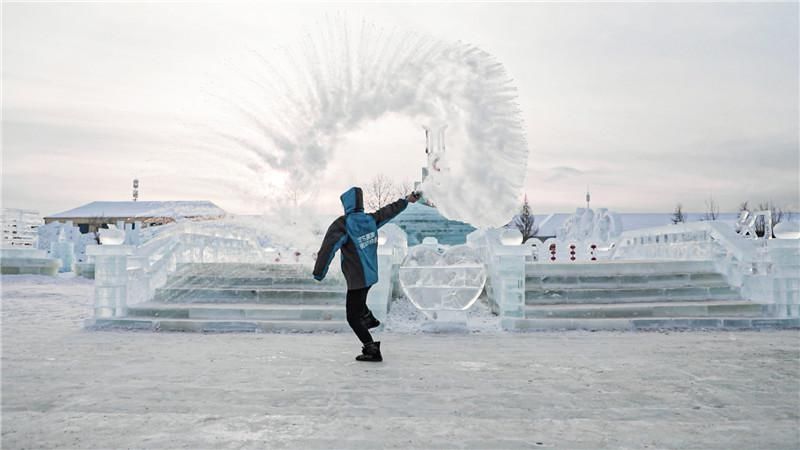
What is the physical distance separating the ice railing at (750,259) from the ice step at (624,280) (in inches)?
16.9

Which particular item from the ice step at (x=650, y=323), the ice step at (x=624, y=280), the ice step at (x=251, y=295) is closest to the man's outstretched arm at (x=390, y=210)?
the ice step at (x=650, y=323)

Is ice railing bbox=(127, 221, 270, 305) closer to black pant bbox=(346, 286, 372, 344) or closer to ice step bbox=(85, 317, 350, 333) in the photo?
ice step bbox=(85, 317, 350, 333)

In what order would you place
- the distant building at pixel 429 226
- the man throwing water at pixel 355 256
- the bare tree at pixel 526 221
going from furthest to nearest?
the bare tree at pixel 526 221 < the distant building at pixel 429 226 < the man throwing water at pixel 355 256

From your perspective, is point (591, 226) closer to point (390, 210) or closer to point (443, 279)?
point (443, 279)

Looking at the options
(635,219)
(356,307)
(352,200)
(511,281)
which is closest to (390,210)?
(352,200)

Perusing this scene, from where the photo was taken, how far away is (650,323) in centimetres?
945

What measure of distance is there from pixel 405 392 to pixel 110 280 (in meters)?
6.70

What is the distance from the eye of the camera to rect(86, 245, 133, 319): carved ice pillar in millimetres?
9828

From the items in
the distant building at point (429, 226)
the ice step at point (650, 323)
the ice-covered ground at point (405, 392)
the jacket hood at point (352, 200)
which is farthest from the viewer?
the distant building at point (429, 226)

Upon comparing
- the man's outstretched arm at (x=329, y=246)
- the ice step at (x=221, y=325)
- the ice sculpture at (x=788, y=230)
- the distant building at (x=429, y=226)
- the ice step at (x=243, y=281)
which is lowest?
the ice step at (x=221, y=325)

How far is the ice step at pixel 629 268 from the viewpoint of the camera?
1142cm

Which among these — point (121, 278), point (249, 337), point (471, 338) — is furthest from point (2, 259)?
point (471, 338)

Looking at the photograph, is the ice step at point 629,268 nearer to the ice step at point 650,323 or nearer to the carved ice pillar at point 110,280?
the ice step at point 650,323

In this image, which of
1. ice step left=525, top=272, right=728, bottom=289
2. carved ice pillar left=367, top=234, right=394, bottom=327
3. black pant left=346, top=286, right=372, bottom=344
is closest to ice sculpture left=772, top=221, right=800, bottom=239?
ice step left=525, top=272, right=728, bottom=289
